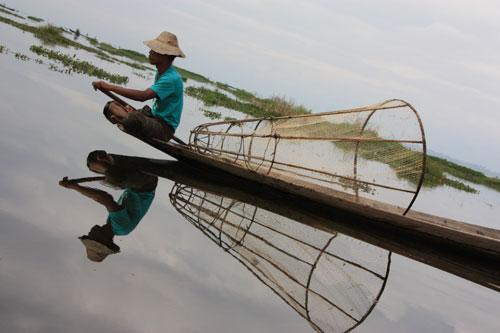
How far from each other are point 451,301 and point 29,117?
547cm

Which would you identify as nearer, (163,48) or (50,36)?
(163,48)

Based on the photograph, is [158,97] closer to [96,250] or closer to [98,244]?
[98,244]

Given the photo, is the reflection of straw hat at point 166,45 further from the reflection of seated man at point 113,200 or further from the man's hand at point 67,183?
the man's hand at point 67,183

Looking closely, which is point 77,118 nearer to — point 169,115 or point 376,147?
point 169,115

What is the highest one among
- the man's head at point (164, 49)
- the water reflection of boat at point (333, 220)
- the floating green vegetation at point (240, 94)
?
the floating green vegetation at point (240, 94)

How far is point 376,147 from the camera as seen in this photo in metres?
6.43

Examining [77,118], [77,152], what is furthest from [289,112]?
[77,152]

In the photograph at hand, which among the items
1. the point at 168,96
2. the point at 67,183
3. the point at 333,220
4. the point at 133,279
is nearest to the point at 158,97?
the point at 168,96

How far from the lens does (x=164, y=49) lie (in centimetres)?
558

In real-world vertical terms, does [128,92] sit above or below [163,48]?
below

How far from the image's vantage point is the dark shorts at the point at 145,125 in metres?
5.73

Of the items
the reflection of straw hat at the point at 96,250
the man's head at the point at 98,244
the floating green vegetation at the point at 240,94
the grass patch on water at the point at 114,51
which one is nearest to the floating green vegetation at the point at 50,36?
the grass patch on water at the point at 114,51

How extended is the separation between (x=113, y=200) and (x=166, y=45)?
7.46ft

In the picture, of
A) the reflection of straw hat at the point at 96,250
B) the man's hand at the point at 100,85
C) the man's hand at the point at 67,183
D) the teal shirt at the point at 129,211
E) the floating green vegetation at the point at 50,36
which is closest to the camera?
the reflection of straw hat at the point at 96,250
